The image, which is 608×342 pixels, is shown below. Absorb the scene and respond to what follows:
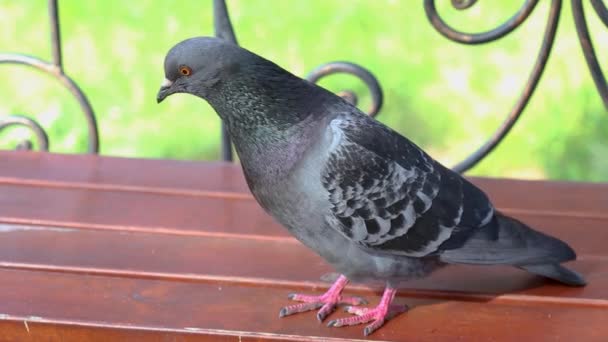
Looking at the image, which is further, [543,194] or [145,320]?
[543,194]

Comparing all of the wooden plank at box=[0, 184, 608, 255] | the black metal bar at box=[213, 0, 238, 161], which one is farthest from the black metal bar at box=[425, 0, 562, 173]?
the black metal bar at box=[213, 0, 238, 161]

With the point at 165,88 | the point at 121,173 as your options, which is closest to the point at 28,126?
the point at 121,173

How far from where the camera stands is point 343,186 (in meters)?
1.86

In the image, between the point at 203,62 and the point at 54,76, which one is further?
the point at 54,76

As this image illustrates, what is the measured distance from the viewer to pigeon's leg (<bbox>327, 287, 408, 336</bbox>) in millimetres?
1954

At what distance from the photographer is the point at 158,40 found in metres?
4.54

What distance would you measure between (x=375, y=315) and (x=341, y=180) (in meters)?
0.35

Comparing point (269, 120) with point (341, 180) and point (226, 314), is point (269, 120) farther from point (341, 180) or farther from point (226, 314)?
point (226, 314)

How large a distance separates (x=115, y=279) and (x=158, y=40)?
105 inches

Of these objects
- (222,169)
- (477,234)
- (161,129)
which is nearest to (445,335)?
(477,234)

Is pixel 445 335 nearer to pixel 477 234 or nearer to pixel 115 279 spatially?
pixel 477 234

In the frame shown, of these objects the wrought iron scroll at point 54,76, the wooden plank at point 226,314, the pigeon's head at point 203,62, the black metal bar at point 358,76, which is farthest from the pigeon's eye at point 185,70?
the wrought iron scroll at point 54,76

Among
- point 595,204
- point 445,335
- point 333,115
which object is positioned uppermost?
point 333,115

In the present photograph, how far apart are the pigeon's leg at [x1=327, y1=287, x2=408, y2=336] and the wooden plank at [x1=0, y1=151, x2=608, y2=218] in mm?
687
